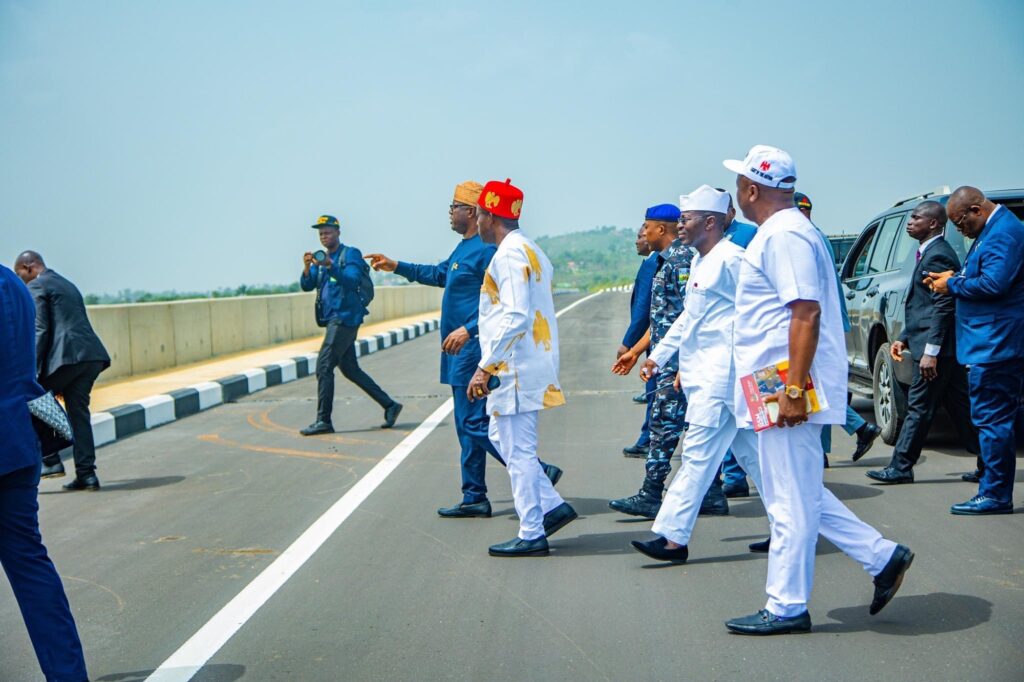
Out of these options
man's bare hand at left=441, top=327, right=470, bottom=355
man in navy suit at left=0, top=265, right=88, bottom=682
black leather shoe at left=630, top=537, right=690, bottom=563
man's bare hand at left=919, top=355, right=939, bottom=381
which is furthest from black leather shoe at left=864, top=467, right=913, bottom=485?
man in navy suit at left=0, top=265, right=88, bottom=682

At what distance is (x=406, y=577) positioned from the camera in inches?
220

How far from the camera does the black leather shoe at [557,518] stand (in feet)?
20.3

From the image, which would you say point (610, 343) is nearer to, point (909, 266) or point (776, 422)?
point (909, 266)

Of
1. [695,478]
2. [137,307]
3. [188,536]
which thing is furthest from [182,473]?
[137,307]

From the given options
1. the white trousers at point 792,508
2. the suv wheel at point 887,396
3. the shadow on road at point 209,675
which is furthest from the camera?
the suv wheel at point 887,396

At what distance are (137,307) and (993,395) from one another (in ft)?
40.7

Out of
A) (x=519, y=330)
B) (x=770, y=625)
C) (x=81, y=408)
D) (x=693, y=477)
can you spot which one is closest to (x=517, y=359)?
(x=519, y=330)

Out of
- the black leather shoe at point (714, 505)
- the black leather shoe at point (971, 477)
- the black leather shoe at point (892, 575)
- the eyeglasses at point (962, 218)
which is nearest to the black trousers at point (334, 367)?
the black leather shoe at point (714, 505)

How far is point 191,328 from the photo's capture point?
18.5 metres

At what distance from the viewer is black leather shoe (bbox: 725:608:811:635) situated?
14.8 ft

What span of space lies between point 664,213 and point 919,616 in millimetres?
3388

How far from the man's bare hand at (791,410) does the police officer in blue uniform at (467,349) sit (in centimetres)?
264

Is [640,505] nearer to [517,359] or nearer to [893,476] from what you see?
[517,359]

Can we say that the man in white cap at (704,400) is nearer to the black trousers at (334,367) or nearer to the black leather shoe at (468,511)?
the black leather shoe at (468,511)
